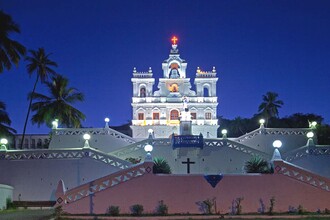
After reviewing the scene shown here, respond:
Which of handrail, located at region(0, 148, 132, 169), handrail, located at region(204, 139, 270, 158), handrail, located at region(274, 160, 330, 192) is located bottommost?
handrail, located at region(274, 160, 330, 192)

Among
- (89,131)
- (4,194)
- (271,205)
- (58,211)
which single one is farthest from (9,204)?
(89,131)

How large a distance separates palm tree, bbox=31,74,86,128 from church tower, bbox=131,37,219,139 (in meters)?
6.25

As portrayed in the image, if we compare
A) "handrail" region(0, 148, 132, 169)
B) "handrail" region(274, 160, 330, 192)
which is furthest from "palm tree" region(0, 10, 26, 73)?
"handrail" region(274, 160, 330, 192)

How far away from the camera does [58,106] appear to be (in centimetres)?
4622

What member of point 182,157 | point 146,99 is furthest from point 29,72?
point 182,157

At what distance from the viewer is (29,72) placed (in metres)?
44.3

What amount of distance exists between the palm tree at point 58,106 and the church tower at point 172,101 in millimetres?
6249

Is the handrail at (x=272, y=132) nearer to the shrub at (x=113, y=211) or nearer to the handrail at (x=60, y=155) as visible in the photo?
the handrail at (x=60, y=155)

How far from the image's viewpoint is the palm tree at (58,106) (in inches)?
1791

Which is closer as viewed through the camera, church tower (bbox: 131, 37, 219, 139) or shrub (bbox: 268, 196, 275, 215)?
shrub (bbox: 268, 196, 275, 215)

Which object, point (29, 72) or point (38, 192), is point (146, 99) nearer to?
point (29, 72)

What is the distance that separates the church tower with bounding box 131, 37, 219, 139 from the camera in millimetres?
49469

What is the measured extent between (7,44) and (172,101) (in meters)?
22.4

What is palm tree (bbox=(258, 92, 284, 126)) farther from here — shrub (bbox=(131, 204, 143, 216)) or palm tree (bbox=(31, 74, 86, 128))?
shrub (bbox=(131, 204, 143, 216))
